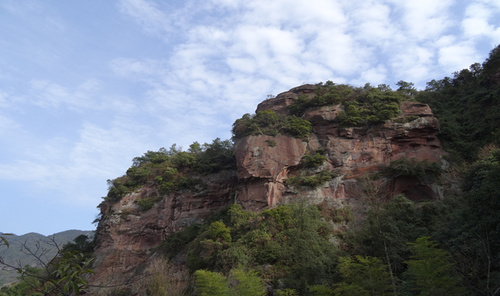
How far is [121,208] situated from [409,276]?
79.2 ft

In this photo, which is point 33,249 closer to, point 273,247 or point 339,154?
point 273,247

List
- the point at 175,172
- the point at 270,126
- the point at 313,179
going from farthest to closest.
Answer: the point at 175,172, the point at 270,126, the point at 313,179

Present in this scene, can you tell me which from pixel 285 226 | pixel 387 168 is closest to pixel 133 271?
pixel 285 226

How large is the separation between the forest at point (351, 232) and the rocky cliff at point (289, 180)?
2.57 feet

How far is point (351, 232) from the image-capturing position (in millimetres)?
20062

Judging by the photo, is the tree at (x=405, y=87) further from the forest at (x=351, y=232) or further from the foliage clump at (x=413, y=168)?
the foliage clump at (x=413, y=168)

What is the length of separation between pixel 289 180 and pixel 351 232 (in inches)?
273

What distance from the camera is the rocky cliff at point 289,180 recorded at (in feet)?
82.0

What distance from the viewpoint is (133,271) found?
27.9 m

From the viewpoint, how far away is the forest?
12.1 meters

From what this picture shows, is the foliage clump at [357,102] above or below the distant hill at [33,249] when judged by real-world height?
above

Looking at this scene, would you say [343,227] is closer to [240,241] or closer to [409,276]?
[240,241]

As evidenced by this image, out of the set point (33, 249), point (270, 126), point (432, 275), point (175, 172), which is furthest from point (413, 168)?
point (33, 249)

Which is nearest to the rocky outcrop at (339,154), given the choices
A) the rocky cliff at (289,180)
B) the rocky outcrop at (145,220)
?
the rocky cliff at (289,180)
